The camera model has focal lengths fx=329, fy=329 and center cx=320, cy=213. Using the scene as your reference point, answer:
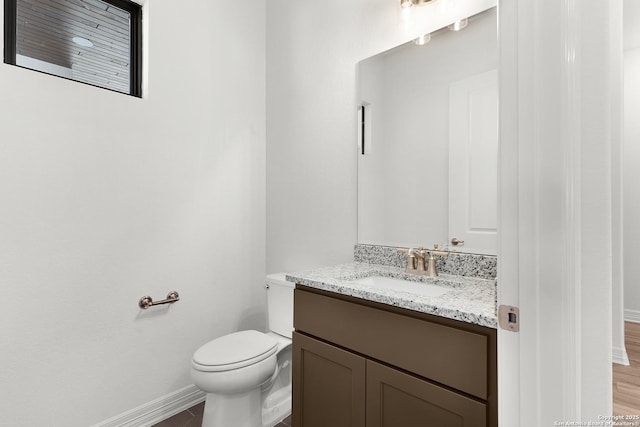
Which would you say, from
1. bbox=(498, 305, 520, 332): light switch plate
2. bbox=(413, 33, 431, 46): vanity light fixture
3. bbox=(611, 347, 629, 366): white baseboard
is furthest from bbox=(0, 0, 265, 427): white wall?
bbox=(611, 347, 629, 366): white baseboard

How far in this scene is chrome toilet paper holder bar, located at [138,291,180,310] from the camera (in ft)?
5.71

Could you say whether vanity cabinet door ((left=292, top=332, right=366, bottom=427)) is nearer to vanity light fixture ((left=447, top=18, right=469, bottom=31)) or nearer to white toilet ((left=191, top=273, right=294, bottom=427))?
white toilet ((left=191, top=273, right=294, bottom=427))

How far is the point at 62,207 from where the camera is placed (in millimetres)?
1506

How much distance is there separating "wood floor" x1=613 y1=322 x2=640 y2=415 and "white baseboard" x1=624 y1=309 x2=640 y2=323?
1 cm

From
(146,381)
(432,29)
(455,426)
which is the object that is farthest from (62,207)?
(432,29)

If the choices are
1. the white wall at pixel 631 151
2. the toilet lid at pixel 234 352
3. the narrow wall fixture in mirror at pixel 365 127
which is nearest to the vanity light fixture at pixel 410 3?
the narrow wall fixture in mirror at pixel 365 127

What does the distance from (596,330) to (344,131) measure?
1513mm

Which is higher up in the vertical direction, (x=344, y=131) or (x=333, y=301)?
(x=344, y=131)

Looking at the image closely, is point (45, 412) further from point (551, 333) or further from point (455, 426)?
point (551, 333)

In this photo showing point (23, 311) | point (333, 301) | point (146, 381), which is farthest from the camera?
point (146, 381)

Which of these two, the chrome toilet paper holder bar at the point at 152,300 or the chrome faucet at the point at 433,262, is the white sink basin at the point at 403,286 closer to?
the chrome faucet at the point at 433,262

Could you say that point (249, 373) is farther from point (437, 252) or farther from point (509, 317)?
point (509, 317)

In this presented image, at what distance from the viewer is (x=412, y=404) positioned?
1038 mm

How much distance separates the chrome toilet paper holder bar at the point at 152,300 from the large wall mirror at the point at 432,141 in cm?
112
